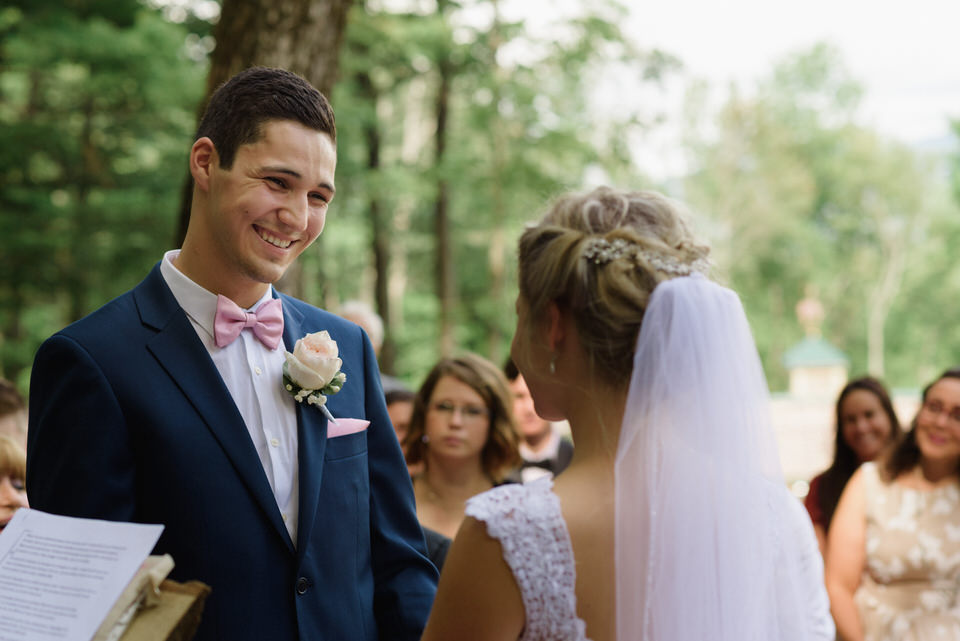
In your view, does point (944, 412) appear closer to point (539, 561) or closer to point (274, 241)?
point (539, 561)

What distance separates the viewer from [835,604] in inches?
188

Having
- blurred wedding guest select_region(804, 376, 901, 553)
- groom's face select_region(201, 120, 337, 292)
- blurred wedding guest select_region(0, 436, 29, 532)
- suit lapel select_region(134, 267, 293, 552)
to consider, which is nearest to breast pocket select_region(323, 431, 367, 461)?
suit lapel select_region(134, 267, 293, 552)

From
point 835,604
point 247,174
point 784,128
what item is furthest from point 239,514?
point 784,128

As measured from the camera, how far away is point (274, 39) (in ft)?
14.9

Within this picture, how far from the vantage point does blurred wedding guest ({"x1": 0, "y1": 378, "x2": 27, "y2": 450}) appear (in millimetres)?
4016

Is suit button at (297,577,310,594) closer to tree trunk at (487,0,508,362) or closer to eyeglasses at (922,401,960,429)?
eyeglasses at (922,401,960,429)

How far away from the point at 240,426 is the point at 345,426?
277mm

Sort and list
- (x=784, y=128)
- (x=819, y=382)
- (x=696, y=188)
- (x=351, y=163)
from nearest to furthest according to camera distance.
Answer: (x=351, y=163), (x=819, y=382), (x=696, y=188), (x=784, y=128)

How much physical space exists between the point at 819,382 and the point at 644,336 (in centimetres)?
2507

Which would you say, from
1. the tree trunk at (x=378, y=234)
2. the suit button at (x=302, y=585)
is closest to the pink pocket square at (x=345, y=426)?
the suit button at (x=302, y=585)

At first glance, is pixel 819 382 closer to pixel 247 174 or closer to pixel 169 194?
pixel 169 194

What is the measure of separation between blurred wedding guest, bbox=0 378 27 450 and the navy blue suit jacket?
7.67 ft

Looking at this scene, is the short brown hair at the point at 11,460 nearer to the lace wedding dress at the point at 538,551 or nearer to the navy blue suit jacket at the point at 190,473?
the navy blue suit jacket at the point at 190,473

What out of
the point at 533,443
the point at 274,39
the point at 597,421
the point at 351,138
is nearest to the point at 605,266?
the point at 597,421
